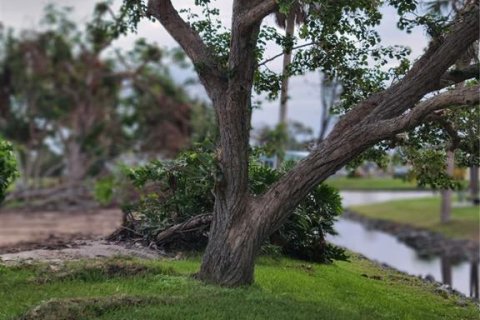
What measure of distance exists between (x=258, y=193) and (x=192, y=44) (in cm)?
374

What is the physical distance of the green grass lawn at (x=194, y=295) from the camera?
303 inches

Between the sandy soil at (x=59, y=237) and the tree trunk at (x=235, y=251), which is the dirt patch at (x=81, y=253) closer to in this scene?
the sandy soil at (x=59, y=237)

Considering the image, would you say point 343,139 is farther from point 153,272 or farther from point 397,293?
point 397,293

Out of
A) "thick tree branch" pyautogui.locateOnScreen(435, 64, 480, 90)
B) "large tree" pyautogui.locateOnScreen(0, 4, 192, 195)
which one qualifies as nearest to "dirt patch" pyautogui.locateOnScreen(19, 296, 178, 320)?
"thick tree branch" pyautogui.locateOnScreen(435, 64, 480, 90)

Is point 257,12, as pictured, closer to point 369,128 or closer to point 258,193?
point 369,128

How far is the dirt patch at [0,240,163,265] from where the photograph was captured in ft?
36.7

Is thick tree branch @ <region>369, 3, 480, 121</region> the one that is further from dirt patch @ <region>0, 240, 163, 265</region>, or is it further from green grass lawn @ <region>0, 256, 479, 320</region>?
dirt patch @ <region>0, 240, 163, 265</region>

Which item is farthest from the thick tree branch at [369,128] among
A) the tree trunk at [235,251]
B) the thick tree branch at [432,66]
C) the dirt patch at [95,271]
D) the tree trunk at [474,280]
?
the tree trunk at [474,280]

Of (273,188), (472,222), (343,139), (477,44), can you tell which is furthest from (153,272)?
(472,222)

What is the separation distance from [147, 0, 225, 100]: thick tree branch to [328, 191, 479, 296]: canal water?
23.3 ft

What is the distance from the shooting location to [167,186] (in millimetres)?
14117

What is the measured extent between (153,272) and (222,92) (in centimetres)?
266

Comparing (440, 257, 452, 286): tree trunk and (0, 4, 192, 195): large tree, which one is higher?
(0, 4, 192, 195): large tree

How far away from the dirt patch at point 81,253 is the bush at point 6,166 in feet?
3.61
